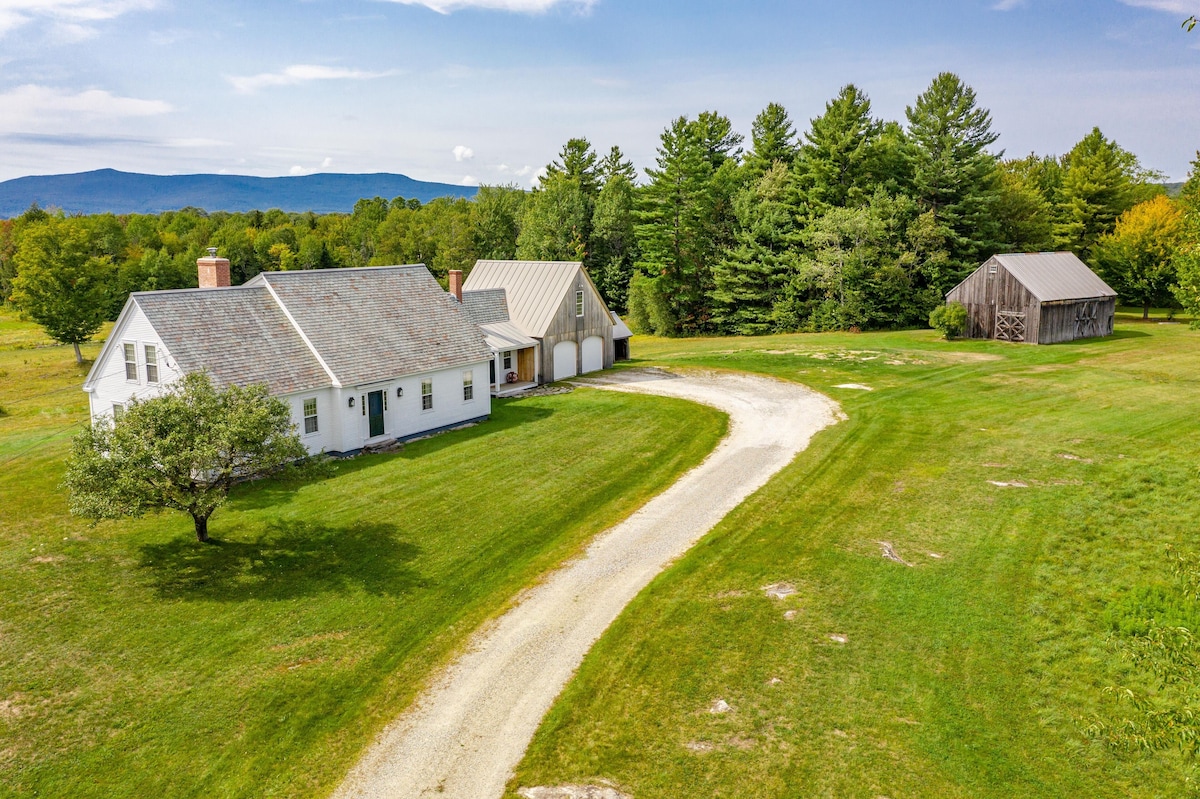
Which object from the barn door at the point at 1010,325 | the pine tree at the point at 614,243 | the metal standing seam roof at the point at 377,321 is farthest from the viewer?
the pine tree at the point at 614,243

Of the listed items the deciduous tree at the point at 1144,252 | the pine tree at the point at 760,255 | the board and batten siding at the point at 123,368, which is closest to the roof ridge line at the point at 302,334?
the board and batten siding at the point at 123,368

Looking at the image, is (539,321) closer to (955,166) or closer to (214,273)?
(214,273)

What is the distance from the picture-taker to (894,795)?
10.9m

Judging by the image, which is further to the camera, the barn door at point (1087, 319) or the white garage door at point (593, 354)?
the barn door at point (1087, 319)

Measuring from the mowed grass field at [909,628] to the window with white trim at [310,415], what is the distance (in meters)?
14.0

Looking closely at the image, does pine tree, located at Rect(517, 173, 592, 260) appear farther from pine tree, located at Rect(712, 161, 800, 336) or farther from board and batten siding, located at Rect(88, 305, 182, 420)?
board and batten siding, located at Rect(88, 305, 182, 420)

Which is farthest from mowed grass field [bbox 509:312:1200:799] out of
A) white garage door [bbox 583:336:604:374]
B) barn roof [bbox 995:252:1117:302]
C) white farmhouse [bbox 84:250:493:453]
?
barn roof [bbox 995:252:1117:302]

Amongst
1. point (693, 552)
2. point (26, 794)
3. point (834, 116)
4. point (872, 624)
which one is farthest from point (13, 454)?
point (834, 116)

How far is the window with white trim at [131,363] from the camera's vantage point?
81.1 ft

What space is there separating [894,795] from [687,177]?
5871 centimetres

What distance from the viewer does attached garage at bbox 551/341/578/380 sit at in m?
39.1

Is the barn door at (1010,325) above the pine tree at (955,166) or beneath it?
beneath

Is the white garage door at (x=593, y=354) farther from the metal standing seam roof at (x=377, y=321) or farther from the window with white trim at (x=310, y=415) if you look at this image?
the window with white trim at (x=310, y=415)

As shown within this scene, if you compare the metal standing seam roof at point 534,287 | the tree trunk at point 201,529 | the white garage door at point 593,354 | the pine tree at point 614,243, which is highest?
the pine tree at point 614,243
